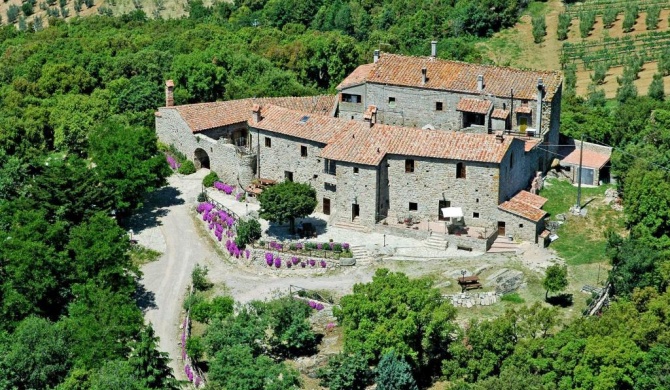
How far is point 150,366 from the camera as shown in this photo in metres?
52.2

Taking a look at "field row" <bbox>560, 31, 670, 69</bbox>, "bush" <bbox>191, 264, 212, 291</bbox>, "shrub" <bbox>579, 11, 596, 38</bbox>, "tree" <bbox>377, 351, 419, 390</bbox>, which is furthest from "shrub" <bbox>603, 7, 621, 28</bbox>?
"tree" <bbox>377, 351, 419, 390</bbox>

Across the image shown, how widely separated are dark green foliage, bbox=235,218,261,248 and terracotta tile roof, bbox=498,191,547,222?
48.3 feet

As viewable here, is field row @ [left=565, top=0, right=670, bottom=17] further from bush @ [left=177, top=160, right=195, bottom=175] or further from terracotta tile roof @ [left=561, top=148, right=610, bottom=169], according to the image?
bush @ [left=177, top=160, right=195, bottom=175]

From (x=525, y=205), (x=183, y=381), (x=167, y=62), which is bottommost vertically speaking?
(x=183, y=381)

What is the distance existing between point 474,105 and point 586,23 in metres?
49.2

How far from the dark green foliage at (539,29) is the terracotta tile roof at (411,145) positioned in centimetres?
5213

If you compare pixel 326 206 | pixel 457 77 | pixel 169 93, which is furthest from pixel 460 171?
pixel 169 93

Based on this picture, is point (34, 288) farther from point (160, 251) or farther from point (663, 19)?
point (663, 19)

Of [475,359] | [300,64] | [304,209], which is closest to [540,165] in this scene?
[304,209]

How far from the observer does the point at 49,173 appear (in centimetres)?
6819

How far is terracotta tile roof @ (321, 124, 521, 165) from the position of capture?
66.4 meters

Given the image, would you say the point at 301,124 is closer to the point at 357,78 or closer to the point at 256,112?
the point at 256,112

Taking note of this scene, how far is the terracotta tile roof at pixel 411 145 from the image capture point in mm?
66375

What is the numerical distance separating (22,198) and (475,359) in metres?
30.2
